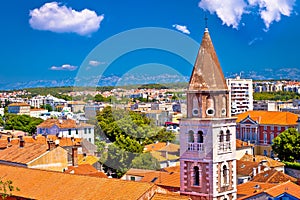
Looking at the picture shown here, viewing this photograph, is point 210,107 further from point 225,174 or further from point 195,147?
point 225,174

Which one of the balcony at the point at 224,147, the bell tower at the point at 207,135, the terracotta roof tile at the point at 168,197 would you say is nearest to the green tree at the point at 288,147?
the bell tower at the point at 207,135

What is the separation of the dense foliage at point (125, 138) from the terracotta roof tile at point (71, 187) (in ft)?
66.9

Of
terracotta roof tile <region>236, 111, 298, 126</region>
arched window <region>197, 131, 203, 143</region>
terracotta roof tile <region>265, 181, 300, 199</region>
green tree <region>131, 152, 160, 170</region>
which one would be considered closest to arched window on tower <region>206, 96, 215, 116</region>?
arched window <region>197, 131, 203, 143</region>

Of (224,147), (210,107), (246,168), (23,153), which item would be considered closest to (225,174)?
(224,147)

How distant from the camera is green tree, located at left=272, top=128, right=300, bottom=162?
213 feet

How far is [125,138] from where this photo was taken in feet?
219

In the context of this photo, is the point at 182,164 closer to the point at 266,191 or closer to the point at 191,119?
the point at 191,119

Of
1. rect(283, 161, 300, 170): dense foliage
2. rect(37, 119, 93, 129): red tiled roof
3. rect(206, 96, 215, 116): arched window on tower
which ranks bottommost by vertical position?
rect(283, 161, 300, 170): dense foliage

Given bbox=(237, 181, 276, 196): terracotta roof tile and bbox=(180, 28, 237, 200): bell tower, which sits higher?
bbox=(180, 28, 237, 200): bell tower

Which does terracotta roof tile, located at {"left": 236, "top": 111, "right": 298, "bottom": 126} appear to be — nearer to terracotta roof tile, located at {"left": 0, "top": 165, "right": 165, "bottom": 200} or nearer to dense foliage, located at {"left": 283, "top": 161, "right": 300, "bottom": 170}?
dense foliage, located at {"left": 283, "top": 161, "right": 300, "bottom": 170}

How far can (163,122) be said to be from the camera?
10662 cm

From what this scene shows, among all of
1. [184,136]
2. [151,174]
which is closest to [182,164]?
[184,136]

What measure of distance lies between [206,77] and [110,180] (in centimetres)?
788

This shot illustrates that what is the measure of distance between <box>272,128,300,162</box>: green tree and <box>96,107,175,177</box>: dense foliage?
1669 cm
